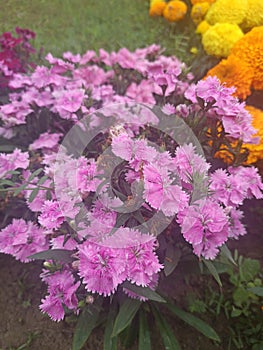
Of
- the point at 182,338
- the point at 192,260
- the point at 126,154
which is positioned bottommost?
the point at 182,338

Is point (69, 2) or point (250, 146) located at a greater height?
point (250, 146)

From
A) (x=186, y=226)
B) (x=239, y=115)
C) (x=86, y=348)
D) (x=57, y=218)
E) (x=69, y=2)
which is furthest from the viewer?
(x=69, y=2)

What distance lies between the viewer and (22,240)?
167cm

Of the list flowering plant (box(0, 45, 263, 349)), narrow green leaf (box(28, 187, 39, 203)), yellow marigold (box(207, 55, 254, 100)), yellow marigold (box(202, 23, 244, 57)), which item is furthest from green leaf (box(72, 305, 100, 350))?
yellow marigold (box(202, 23, 244, 57))

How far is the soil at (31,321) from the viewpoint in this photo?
178 cm

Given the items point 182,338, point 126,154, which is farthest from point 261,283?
point 126,154

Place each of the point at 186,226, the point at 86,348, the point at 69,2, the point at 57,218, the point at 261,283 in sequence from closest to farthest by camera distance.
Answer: the point at 186,226
the point at 57,218
the point at 86,348
the point at 261,283
the point at 69,2

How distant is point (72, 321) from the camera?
70.4 inches

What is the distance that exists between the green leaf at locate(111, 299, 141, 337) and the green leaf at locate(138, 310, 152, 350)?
162 millimetres

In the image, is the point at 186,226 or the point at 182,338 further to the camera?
the point at 182,338

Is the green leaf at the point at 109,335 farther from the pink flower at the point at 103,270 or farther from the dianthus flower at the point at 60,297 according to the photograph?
the pink flower at the point at 103,270

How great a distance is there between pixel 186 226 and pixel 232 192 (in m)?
0.26

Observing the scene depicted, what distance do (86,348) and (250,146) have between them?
1088mm

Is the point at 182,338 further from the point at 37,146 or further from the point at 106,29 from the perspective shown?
the point at 106,29
